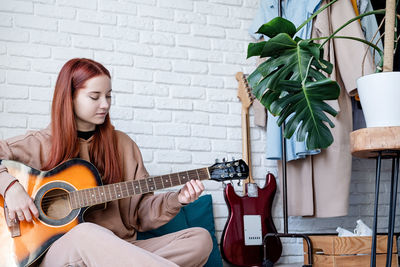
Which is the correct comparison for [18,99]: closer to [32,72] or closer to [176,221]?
[32,72]

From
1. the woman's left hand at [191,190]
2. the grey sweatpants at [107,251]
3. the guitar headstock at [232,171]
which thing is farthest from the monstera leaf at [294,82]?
the grey sweatpants at [107,251]

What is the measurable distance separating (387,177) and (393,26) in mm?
1731

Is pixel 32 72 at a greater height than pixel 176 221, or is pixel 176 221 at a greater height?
pixel 32 72

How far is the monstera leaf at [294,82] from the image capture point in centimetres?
151

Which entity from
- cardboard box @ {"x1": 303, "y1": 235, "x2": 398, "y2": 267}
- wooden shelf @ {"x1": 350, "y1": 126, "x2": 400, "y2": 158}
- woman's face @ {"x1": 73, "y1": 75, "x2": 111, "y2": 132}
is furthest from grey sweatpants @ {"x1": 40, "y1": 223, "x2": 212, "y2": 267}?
cardboard box @ {"x1": 303, "y1": 235, "x2": 398, "y2": 267}

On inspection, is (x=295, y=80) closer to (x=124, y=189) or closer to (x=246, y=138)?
(x=124, y=189)

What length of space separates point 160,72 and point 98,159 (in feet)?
2.89

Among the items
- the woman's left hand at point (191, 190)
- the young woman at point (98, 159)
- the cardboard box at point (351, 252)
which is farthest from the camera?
the cardboard box at point (351, 252)

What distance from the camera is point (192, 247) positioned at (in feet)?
5.38

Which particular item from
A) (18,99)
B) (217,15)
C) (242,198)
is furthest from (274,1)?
(18,99)

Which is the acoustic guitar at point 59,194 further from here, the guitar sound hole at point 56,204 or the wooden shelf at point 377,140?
the wooden shelf at point 377,140

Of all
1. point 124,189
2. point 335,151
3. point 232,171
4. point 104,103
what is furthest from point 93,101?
point 335,151

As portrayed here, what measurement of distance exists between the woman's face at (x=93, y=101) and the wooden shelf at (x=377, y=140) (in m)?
1.01

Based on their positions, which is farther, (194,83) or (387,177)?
(387,177)
